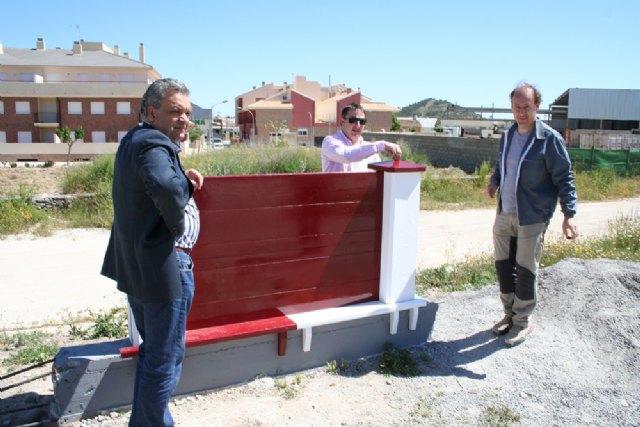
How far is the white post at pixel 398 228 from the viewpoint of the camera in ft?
13.9

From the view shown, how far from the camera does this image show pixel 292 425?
3305 millimetres

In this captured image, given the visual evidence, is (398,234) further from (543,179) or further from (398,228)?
(543,179)

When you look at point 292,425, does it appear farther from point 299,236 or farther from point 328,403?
point 299,236

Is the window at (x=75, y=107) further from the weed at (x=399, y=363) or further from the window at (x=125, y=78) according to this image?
the weed at (x=399, y=363)

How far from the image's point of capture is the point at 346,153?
4348 millimetres

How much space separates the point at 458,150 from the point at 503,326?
990 inches

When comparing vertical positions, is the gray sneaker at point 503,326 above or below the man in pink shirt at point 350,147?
below

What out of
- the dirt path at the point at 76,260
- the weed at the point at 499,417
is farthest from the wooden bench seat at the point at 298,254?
the dirt path at the point at 76,260

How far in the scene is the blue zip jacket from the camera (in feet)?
13.7

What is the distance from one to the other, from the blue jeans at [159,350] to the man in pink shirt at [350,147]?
1.80m

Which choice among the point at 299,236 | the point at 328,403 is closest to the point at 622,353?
the point at 328,403

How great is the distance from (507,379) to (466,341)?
0.66 meters

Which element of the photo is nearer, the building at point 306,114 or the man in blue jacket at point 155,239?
the man in blue jacket at point 155,239

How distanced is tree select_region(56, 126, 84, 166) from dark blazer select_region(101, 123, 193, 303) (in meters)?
48.6
